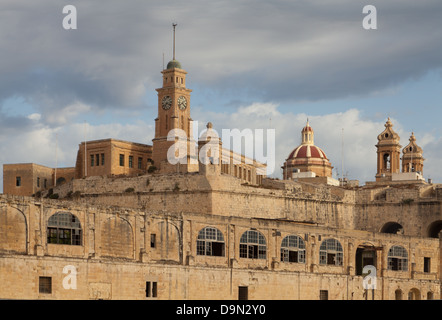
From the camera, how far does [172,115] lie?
4341 inches

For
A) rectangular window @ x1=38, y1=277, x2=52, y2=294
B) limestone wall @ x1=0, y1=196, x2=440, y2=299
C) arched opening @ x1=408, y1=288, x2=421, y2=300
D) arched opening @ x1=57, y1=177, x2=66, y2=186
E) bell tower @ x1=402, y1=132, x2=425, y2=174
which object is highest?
bell tower @ x1=402, y1=132, x2=425, y2=174

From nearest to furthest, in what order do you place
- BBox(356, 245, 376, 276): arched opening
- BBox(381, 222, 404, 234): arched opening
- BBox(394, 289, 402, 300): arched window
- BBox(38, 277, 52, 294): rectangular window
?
BBox(38, 277, 52, 294): rectangular window
BBox(356, 245, 376, 276): arched opening
BBox(394, 289, 402, 300): arched window
BBox(381, 222, 404, 234): arched opening

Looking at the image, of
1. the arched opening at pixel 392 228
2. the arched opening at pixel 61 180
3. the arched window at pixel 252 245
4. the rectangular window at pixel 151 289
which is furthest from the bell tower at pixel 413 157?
the rectangular window at pixel 151 289

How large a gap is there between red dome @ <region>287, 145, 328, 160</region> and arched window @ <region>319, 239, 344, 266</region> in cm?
5494

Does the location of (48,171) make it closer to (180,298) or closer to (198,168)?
(198,168)

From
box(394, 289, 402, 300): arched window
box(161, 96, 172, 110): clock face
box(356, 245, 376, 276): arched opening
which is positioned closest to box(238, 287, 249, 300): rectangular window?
box(356, 245, 376, 276): arched opening

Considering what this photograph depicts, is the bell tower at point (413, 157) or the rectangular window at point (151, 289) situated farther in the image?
the bell tower at point (413, 157)

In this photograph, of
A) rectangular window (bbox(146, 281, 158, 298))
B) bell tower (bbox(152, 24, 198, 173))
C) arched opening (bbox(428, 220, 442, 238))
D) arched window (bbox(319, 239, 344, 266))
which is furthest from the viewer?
bell tower (bbox(152, 24, 198, 173))

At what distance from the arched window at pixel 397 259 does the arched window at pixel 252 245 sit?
14.6 m

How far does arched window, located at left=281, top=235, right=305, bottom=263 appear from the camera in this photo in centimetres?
8825

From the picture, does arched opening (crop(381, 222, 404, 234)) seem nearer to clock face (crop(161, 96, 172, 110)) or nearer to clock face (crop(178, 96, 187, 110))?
clock face (crop(178, 96, 187, 110))

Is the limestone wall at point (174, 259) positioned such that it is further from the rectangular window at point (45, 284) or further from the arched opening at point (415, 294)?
the arched opening at point (415, 294)

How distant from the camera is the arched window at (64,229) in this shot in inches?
2884
